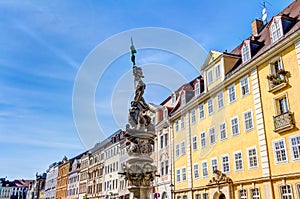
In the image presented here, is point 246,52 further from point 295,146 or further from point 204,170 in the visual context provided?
point 204,170

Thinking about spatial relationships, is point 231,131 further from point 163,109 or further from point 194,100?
point 163,109

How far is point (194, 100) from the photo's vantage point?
28.9 m

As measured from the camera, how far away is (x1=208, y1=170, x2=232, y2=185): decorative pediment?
22.4m

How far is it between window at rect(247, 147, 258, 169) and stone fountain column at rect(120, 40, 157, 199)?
11.2m

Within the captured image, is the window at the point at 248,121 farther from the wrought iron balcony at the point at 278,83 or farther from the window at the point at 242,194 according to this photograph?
the window at the point at 242,194

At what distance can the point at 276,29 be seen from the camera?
66.9ft

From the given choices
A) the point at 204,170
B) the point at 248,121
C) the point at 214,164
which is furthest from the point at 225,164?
the point at 248,121

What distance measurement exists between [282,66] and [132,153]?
12.9m

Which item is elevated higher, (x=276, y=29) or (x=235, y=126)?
(x=276, y=29)

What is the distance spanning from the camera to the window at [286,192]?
1691 centimetres

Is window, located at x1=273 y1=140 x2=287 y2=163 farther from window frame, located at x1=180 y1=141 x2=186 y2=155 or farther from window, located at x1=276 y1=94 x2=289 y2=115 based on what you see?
window frame, located at x1=180 y1=141 x2=186 y2=155

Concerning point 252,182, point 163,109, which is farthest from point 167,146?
point 252,182

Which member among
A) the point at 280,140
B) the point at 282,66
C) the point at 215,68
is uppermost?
the point at 215,68

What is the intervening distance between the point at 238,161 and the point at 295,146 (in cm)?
543
